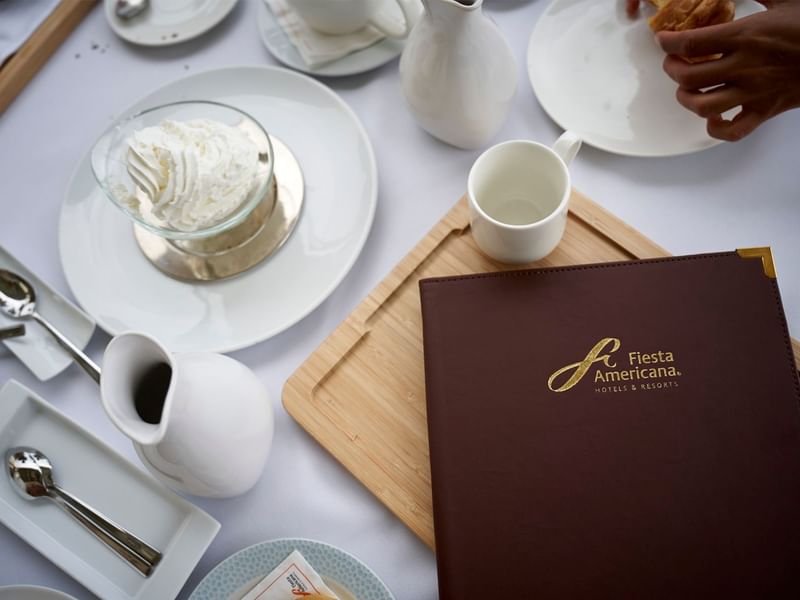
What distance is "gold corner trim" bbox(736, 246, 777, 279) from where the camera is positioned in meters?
0.61

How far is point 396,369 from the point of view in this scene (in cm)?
66

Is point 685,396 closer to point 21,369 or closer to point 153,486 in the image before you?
point 153,486

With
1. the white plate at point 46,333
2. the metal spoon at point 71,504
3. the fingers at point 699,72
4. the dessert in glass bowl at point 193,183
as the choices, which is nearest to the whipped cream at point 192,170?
the dessert in glass bowl at point 193,183

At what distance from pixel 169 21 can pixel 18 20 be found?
7.6 inches

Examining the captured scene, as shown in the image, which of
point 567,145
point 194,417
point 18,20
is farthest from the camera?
point 18,20

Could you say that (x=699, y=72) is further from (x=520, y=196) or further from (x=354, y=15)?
(x=354, y=15)

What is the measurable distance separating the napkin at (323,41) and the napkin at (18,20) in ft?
1.09

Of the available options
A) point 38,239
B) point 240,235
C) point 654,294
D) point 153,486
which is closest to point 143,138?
point 240,235

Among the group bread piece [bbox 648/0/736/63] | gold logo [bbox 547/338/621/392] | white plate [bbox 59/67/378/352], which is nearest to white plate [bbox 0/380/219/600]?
white plate [bbox 59/67/378/352]

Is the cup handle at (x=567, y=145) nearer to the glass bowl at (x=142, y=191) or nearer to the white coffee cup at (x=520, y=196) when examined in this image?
the white coffee cup at (x=520, y=196)

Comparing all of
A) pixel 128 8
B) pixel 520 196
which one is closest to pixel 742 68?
pixel 520 196

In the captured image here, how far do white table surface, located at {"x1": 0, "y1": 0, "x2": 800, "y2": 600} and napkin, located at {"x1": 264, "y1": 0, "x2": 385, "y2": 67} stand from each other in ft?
0.12

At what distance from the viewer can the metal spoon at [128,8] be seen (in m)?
0.87

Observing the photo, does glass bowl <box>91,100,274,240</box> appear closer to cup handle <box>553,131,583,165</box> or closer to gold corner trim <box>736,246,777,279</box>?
cup handle <box>553,131,583,165</box>
